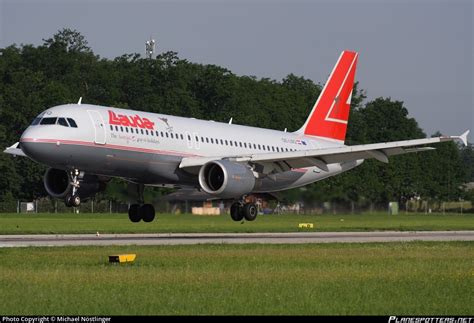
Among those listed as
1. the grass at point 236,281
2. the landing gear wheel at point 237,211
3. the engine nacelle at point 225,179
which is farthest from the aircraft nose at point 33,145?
the landing gear wheel at point 237,211

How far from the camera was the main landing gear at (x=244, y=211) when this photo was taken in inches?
2004

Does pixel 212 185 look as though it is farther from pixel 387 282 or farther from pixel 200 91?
pixel 200 91

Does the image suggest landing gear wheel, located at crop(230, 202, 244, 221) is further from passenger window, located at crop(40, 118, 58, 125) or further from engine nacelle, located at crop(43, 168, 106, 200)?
passenger window, located at crop(40, 118, 58, 125)

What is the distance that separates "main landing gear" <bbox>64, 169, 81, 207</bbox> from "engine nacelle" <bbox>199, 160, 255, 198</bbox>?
5.64 m

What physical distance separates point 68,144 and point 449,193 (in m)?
100.0

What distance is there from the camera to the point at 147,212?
51250mm

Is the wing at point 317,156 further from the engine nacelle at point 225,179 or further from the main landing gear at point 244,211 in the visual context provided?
the main landing gear at point 244,211

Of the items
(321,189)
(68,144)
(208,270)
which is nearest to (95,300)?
(208,270)

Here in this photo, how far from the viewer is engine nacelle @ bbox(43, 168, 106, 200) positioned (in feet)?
159

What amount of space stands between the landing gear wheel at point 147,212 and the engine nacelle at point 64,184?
2.94m

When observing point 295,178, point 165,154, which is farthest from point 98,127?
A: point 295,178

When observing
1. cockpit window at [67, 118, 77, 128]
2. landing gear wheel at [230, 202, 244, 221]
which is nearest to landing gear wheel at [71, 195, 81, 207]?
cockpit window at [67, 118, 77, 128]

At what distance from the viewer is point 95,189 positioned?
48594mm

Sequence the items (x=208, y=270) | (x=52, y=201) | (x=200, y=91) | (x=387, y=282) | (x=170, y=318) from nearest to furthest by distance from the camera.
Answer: (x=170, y=318), (x=387, y=282), (x=208, y=270), (x=52, y=201), (x=200, y=91)
